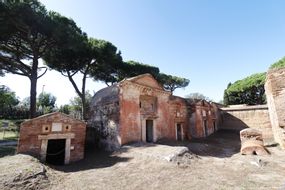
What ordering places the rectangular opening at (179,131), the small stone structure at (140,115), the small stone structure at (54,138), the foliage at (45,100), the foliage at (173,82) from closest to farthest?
the small stone structure at (54,138)
the small stone structure at (140,115)
the rectangular opening at (179,131)
the foliage at (173,82)
the foliage at (45,100)

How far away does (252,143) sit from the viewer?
11.6m

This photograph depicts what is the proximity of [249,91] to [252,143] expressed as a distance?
22.7 m

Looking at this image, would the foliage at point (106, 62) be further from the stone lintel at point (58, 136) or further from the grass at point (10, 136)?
the stone lintel at point (58, 136)

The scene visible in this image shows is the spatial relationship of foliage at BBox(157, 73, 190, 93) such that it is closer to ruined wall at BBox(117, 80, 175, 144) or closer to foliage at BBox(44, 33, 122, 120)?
foliage at BBox(44, 33, 122, 120)

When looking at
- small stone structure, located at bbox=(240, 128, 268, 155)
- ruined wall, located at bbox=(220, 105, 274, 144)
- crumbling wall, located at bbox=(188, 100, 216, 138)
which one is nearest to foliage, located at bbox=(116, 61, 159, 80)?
crumbling wall, located at bbox=(188, 100, 216, 138)

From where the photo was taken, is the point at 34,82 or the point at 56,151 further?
the point at 34,82

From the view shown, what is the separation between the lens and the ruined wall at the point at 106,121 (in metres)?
12.8

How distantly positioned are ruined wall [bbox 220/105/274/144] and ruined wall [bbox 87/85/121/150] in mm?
16542

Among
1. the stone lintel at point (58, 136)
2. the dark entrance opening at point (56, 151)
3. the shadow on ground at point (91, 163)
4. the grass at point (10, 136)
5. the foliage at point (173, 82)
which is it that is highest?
the foliage at point (173, 82)

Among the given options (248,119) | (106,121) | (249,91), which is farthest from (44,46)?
(249,91)

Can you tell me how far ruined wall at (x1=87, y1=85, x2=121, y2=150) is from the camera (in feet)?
42.0

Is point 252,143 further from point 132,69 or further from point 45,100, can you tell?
point 45,100

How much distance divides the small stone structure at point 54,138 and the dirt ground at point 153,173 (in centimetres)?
83

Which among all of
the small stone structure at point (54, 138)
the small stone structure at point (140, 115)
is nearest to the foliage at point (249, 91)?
the small stone structure at point (140, 115)
